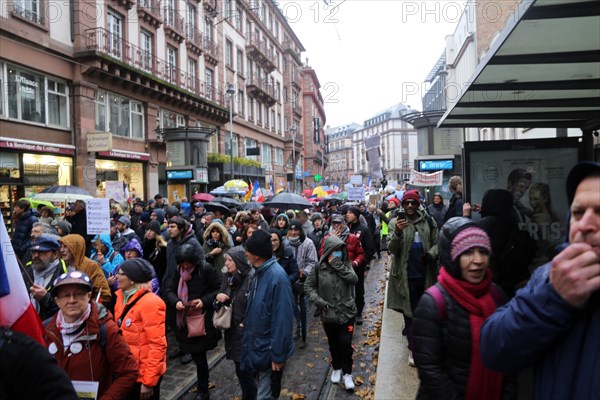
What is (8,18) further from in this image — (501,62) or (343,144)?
(343,144)

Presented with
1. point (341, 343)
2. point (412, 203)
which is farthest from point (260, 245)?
point (412, 203)

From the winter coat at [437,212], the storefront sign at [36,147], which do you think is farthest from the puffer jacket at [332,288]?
the storefront sign at [36,147]

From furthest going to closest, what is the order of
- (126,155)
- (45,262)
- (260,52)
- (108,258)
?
(260,52)
(126,155)
(108,258)
(45,262)

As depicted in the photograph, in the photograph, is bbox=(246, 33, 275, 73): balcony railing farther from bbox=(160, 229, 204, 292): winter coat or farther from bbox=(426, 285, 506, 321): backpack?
bbox=(426, 285, 506, 321): backpack

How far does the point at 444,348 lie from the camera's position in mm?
2236

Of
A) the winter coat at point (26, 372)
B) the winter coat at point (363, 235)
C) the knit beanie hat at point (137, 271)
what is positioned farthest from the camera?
the winter coat at point (363, 235)

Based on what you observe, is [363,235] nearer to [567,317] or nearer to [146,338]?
[146,338]

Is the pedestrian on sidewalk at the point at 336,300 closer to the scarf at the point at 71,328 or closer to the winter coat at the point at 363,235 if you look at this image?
the scarf at the point at 71,328

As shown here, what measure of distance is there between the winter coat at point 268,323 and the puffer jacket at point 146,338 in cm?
82

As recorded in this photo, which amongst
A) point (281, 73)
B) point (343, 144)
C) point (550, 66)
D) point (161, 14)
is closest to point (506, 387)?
point (550, 66)

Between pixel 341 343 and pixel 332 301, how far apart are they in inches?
21.1

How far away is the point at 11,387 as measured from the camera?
5.31 ft

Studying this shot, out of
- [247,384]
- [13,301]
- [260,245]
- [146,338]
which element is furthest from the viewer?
[247,384]

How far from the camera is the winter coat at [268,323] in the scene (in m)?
3.84
